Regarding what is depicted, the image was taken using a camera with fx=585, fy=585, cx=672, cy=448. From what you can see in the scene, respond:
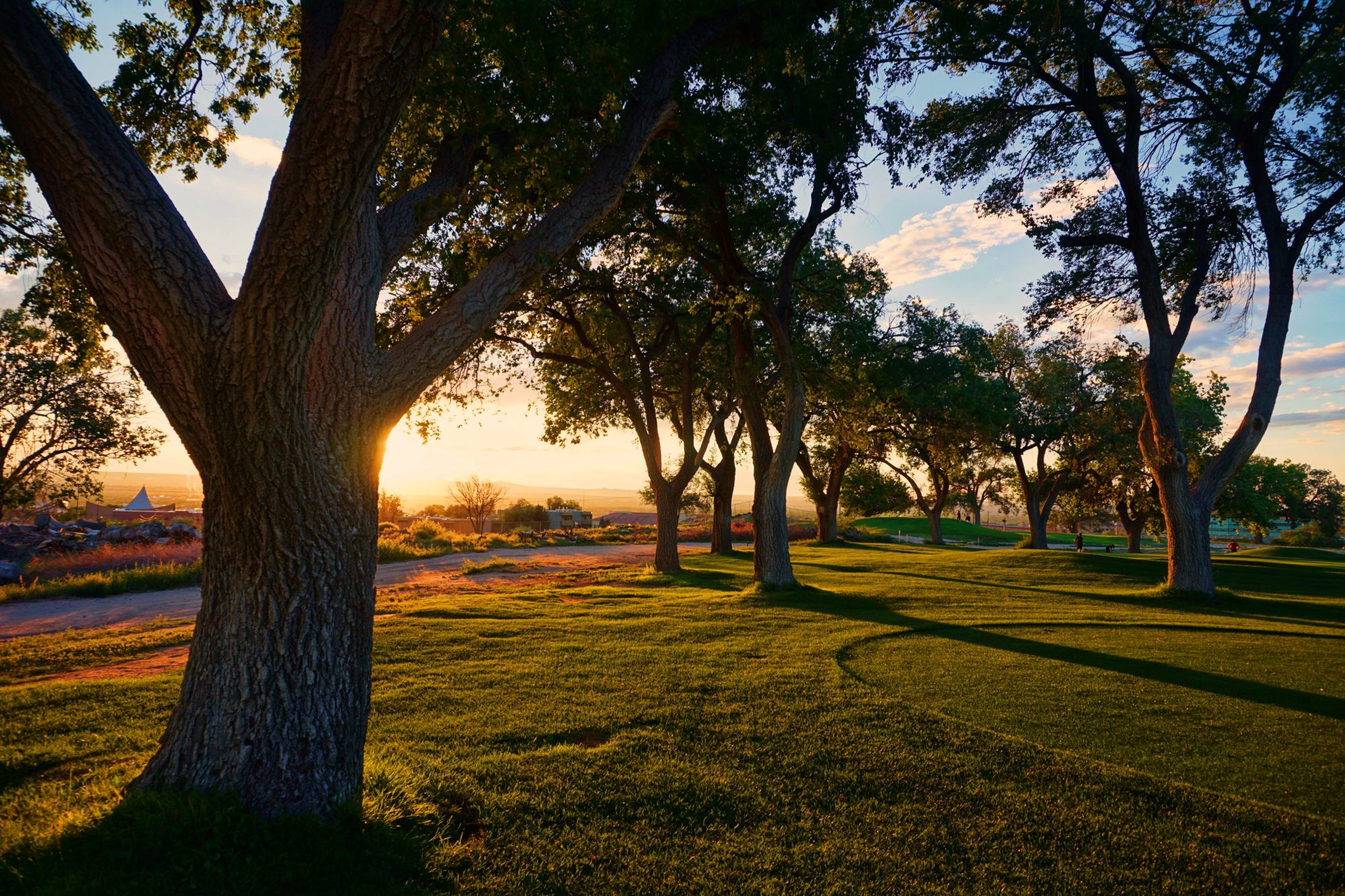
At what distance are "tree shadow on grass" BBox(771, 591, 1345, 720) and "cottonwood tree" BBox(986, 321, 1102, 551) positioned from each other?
17.9 metres

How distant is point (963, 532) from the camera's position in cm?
5169

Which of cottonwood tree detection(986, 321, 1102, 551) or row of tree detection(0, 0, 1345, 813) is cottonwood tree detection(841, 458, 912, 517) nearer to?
cottonwood tree detection(986, 321, 1102, 551)

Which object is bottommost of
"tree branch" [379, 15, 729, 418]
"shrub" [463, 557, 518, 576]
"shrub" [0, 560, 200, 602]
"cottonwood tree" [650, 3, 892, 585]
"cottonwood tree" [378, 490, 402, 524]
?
"shrub" [463, 557, 518, 576]

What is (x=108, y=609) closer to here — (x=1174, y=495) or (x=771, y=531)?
(x=771, y=531)

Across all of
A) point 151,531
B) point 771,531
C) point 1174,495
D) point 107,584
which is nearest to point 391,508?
point 151,531

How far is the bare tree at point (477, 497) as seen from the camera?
110ft

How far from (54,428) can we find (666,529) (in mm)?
21472

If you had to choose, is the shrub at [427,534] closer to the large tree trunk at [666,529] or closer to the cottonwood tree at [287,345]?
the large tree trunk at [666,529]

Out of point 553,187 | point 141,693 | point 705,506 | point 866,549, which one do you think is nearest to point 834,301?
point 553,187

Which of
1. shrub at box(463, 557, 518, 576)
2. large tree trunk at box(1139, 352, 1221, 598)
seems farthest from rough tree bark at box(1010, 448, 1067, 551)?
shrub at box(463, 557, 518, 576)

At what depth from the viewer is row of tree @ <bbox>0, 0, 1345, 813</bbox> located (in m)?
2.63

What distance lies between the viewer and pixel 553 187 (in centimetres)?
586

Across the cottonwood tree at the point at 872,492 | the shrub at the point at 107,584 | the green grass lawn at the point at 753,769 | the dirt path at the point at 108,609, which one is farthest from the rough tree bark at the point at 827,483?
the shrub at the point at 107,584

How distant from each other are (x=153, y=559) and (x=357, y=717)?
18.6 meters
